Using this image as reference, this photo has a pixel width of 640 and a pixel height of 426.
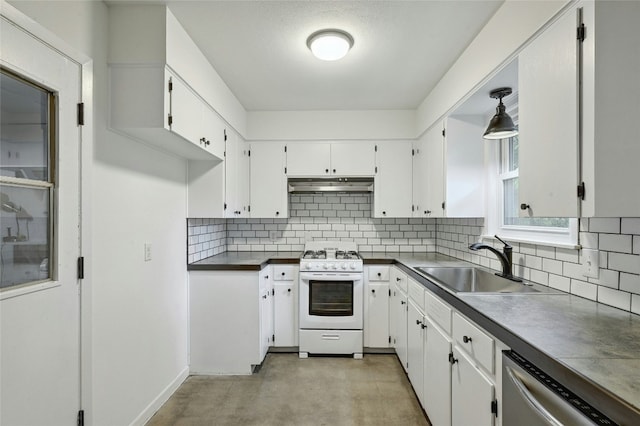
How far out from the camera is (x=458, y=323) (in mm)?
1546

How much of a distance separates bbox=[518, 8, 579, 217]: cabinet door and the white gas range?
182 centimetres

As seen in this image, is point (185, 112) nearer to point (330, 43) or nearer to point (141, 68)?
point (141, 68)

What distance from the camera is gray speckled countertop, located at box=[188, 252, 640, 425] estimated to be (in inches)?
29.3

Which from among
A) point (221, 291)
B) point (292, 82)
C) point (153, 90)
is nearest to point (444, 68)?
point (292, 82)

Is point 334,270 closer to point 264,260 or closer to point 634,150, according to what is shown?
point 264,260

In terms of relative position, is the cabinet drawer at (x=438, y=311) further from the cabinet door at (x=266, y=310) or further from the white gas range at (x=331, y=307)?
the cabinet door at (x=266, y=310)

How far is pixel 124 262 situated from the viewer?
5.99ft

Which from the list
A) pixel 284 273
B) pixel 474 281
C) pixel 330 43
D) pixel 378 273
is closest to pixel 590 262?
pixel 474 281

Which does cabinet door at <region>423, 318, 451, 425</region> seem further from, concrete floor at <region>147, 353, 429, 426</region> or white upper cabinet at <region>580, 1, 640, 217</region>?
white upper cabinet at <region>580, 1, 640, 217</region>

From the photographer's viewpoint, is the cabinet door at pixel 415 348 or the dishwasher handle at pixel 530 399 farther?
the cabinet door at pixel 415 348

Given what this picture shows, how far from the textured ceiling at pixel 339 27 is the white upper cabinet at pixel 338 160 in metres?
0.55

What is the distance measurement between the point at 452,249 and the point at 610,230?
176 centimetres

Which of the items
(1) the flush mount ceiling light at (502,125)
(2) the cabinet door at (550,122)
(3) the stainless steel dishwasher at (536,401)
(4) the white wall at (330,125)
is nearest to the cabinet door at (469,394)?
(3) the stainless steel dishwasher at (536,401)

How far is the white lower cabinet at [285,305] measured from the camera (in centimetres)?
304
